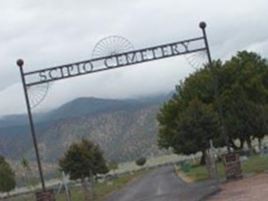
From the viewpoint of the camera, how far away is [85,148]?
5791cm

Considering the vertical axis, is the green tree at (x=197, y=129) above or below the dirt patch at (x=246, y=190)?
above

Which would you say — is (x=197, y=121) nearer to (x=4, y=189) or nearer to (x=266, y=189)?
(x=266, y=189)

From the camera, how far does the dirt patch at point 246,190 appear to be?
2670 cm

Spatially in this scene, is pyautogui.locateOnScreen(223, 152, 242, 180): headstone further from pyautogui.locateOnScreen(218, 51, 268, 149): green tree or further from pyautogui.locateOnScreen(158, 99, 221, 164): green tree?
pyautogui.locateOnScreen(218, 51, 268, 149): green tree

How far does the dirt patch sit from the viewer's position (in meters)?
26.7

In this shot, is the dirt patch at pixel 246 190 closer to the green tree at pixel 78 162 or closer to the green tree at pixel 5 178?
the green tree at pixel 78 162

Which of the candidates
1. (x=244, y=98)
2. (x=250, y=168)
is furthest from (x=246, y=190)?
(x=244, y=98)

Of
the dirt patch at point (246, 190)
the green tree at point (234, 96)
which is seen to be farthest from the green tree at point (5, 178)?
the dirt patch at point (246, 190)

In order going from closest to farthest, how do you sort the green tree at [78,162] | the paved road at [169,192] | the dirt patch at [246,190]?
the dirt patch at [246,190], the paved road at [169,192], the green tree at [78,162]

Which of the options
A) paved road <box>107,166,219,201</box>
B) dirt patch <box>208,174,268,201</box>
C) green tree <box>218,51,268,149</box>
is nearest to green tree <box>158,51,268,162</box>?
green tree <box>218,51,268,149</box>

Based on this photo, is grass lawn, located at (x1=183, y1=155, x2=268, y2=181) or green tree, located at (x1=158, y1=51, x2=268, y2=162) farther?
green tree, located at (x1=158, y1=51, x2=268, y2=162)

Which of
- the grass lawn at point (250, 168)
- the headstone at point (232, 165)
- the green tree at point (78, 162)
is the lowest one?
the grass lawn at point (250, 168)

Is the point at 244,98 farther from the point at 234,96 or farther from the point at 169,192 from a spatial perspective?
the point at 169,192

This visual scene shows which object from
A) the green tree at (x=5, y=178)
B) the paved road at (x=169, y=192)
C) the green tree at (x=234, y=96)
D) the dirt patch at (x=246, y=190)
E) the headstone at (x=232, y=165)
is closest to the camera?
the dirt patch at (x=246, y=190)
